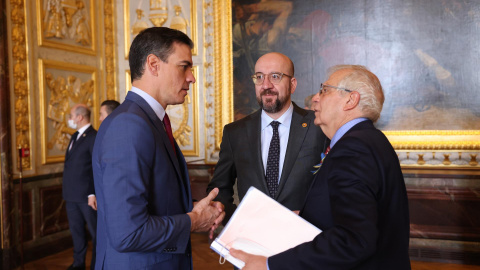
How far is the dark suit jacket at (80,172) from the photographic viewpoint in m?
5.12

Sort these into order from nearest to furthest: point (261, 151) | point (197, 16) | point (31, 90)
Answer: point (261, 151) → point (31, 90) → point (197, 16)

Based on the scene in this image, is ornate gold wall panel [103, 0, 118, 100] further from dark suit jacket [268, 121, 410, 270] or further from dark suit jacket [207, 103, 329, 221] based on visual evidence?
dark suit jacket [268, 121, 410, 270]

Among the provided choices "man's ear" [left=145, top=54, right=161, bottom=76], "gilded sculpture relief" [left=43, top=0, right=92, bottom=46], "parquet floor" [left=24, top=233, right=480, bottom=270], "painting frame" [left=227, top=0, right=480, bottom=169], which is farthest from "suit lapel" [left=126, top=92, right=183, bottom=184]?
"gilded sculpture relief" [left=43, top=0, right=92, bottom=46]

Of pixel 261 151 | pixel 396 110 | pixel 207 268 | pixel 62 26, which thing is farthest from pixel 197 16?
pixel 261 151

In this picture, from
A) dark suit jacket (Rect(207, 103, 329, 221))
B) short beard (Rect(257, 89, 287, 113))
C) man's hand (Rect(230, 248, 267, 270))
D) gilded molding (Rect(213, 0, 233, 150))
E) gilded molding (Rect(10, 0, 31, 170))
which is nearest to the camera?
man's hand (Rect(230, 248, 267, 270))

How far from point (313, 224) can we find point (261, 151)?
42.2 inches

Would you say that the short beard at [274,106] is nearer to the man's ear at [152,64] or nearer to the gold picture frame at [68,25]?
the man's ear at [152,64]

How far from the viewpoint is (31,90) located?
5.81 meters

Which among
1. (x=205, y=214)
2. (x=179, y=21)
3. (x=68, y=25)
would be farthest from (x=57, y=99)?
(x=205, y=214)

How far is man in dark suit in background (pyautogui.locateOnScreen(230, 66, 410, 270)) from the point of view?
1.61m

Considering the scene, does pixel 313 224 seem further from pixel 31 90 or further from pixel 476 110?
pixel 31 90

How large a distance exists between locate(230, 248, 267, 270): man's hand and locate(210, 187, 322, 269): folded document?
0.03m

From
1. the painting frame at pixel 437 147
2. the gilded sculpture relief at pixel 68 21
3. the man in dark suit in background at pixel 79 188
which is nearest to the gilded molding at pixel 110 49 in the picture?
the gilded sculpture relief at pixel 68 21

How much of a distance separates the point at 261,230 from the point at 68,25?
5708mm
